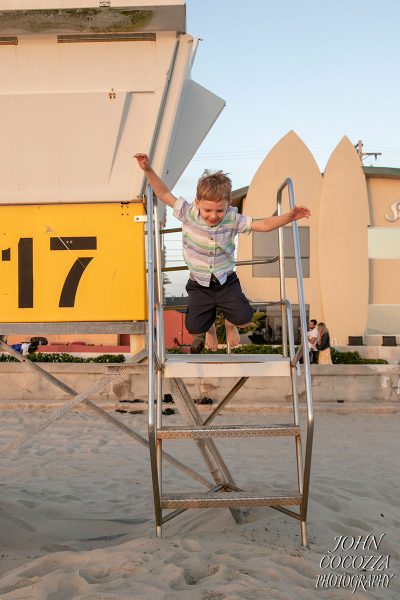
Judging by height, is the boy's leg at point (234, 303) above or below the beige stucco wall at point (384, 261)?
below

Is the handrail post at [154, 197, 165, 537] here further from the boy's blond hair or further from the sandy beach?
the sandy beach

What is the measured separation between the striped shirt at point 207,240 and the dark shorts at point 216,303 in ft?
0.30

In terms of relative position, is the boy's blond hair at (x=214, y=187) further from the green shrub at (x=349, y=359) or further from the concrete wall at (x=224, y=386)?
the green shrub at (x=349, y=359)

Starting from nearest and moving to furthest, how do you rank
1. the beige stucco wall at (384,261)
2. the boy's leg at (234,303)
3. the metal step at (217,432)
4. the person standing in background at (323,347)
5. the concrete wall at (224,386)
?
the metal step at (217,432)
the boy's leg at (234,303)
the concrete wall at (224,386)
the person standing in background at (323,347)
the beige stucco wall at (384,261)

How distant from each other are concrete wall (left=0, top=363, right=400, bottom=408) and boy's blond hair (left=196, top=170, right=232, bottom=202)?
8.58 meters

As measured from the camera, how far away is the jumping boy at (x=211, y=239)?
12.7ft

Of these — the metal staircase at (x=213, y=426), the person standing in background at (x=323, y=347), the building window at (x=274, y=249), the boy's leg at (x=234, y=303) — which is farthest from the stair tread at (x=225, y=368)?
the building window at (x=274, y=249)

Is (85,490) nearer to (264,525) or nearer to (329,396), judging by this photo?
Answer: (264,525)

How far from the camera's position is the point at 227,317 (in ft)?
14.0

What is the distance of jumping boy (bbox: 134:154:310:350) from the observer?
3881mm

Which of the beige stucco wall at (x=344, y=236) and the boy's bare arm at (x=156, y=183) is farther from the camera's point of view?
the beige stucco wall at (x=344, y=236)

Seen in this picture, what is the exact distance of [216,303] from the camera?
4.22 meters

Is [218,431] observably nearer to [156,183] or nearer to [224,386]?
[156,183]

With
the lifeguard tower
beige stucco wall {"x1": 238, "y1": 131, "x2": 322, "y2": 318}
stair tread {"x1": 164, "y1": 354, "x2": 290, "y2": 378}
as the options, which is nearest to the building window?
beige stucco wall {"x1": 238, "y1": 131, "x2": 322, "y2": 318}
